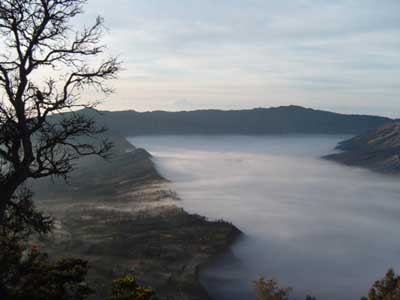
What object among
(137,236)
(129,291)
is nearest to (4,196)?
(129,291)

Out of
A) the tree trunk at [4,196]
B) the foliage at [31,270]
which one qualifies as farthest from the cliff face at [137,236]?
the tree trunk at [4,196]

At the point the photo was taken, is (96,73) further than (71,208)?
No

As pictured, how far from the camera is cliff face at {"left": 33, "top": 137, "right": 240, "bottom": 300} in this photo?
5362cm

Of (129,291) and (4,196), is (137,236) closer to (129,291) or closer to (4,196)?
(129,291)

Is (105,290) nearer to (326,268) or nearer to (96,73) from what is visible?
(96,73)

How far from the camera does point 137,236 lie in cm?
7244

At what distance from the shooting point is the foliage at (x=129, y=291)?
15773 millimetres

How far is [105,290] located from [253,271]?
105ft

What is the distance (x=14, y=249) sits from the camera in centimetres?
1742

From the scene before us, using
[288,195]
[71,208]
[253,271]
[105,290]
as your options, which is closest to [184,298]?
[105,290]

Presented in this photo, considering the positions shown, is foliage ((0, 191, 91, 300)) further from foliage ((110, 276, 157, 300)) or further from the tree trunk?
foliage ((110, 276, 157, 300))

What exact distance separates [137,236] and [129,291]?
188 ft

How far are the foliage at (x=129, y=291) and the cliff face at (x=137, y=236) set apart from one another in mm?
16471

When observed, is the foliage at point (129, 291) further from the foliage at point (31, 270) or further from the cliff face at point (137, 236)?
the cliff face at point (137, 236)
